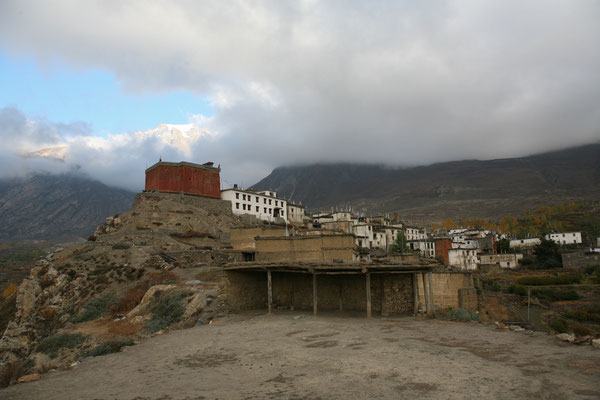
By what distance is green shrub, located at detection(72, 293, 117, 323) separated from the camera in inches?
1092

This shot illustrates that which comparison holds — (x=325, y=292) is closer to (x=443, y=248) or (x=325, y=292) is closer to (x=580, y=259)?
(x=443, y=248)

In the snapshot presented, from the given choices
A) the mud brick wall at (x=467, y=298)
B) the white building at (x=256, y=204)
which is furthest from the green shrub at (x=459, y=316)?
the white building at (x=256, y=204)

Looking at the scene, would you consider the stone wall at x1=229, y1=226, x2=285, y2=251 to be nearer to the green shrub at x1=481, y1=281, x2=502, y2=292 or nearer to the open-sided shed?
the open-sided shed

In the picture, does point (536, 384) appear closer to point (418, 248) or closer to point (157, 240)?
point (157, 240)

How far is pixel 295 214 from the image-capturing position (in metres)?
74.6

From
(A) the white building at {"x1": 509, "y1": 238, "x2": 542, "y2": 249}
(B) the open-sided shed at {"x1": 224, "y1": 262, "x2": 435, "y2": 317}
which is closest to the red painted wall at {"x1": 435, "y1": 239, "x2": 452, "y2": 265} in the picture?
(A) the white building at {"x1": 509, "y1": 238, "x2": 542, "y2": 249}

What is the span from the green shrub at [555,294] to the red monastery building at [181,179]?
158 ft

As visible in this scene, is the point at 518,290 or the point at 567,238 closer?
Answer: the point at 518,290

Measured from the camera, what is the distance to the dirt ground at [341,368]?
27.2ft

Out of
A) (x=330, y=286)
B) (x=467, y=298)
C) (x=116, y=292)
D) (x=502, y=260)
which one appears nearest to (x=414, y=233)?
(x=502, y=260)

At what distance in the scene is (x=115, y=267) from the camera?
1405 inches

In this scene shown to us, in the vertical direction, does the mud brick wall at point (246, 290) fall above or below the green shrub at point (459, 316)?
above

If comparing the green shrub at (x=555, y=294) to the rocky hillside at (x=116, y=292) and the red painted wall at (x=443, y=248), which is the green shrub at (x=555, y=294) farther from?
the rocky hillside at (x=116, y=292)

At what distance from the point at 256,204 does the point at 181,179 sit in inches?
541
